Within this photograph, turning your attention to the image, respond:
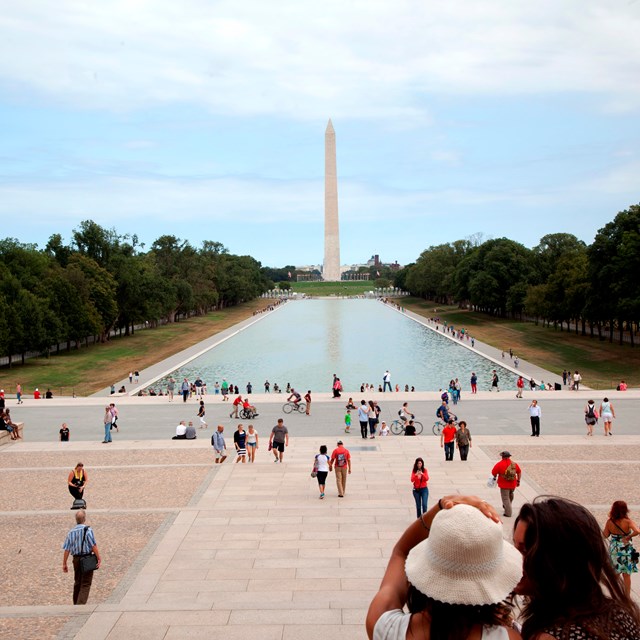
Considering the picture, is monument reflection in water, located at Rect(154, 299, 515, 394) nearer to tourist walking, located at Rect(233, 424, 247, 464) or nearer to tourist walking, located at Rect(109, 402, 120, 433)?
tourist walking, located at Rect(109, 402, 120, 433)

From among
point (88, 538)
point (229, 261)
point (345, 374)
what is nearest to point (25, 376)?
point (345, 374)

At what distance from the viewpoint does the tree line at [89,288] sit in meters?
51.6

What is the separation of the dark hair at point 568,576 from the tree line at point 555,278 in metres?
43.9

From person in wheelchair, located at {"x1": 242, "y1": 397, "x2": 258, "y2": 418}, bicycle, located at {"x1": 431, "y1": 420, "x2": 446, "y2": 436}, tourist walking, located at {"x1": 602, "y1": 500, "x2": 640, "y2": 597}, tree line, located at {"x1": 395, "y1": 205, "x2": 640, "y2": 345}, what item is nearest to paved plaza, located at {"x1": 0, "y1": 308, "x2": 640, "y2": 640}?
bicycle, located at {"x1": 431, "y1": 420, "x2": 446, "y2": 436}

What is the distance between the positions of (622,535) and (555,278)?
61089 mm

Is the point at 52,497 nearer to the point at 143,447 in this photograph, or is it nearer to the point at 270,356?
the point at 143,447

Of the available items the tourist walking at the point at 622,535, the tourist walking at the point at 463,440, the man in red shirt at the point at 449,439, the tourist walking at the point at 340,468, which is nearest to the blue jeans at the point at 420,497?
the tourist walking at the point at 340,468

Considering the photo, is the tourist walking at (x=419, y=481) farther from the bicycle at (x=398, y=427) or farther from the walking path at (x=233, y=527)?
the bicycle at (x=398, y=427)

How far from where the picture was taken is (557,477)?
16.1 m

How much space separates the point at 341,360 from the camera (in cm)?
5181

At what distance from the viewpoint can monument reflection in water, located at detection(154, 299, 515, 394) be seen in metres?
43.1

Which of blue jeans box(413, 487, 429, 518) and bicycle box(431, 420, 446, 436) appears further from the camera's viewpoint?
bicycle box(431, 420, 446, 436)

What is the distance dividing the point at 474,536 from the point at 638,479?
15.0 m

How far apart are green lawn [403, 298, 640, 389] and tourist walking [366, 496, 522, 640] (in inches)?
1445
